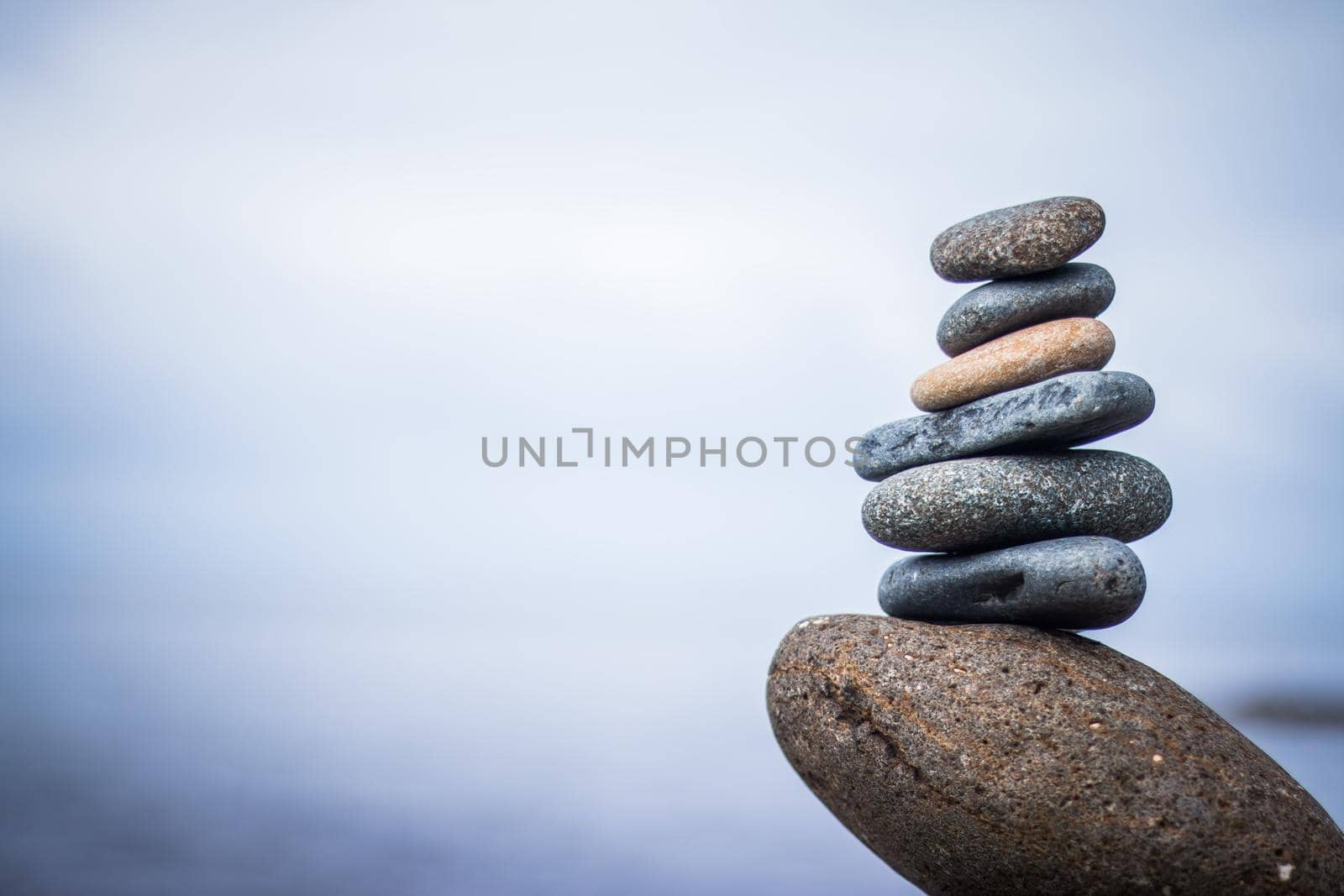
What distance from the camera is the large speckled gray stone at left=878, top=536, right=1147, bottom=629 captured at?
16.9 ft

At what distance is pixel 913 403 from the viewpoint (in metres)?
6.15

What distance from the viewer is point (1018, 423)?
546 centimetres

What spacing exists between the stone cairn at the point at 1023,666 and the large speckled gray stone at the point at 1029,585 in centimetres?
1

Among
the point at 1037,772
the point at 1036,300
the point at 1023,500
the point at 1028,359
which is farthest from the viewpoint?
the point at 1036,300

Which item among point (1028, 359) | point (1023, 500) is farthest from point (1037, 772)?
point (1028, 359)

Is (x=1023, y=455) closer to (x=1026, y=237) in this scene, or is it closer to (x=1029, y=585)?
(x=1029, y=585)

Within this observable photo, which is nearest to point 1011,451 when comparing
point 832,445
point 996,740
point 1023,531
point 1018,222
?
point 1023,531

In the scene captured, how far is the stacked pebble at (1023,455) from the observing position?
5277 mm

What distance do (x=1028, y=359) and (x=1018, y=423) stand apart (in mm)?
340

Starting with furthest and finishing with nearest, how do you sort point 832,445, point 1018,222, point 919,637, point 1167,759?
point 832,445, point 1018,222, point 919,637, point 1167,759

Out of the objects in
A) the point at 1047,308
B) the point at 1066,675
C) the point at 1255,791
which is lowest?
the point at 1255,791

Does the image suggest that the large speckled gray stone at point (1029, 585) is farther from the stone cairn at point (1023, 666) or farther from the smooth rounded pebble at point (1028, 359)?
the smooth rounded pebble at point (1028, 359)

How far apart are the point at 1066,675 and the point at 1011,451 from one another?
114 cm

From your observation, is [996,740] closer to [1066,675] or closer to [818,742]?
[1066,675]
